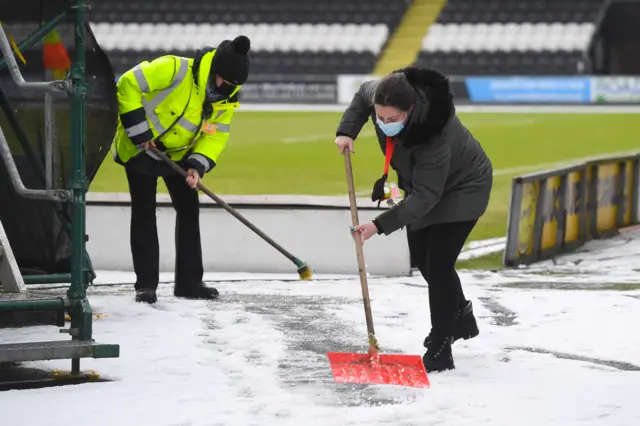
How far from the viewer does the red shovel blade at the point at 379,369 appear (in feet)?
15.6

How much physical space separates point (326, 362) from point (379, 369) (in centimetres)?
35

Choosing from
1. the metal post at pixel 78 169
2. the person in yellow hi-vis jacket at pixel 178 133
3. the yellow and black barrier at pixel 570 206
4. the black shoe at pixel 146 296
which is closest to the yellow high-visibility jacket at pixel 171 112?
the person in yellow hi-vis jacket at pixel 178 133

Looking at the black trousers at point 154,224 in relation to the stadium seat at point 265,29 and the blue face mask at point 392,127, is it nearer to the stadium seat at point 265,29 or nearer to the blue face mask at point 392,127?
the blue face mask at point 392,127

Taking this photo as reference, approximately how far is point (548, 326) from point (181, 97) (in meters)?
2.34

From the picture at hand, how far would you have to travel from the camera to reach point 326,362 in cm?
516

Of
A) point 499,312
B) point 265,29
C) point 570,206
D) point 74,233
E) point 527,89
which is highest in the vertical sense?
point 265,29

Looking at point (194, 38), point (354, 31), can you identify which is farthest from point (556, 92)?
point (194, 38)

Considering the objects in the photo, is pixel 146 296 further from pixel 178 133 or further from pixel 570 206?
pixel 570 206

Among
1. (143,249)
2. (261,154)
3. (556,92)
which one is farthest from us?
(556,92)

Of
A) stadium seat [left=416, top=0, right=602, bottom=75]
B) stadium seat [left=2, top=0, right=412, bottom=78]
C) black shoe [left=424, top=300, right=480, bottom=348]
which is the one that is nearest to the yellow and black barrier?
black shoe [left=424, top=300, right=480, bottom=348]

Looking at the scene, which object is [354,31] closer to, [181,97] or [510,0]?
[510,0]

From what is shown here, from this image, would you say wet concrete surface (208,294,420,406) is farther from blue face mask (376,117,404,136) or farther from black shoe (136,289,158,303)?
blue face mask (376,117,404,136)

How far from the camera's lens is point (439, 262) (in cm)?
498

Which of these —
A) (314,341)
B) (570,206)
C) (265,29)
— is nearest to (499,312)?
(314,341)
